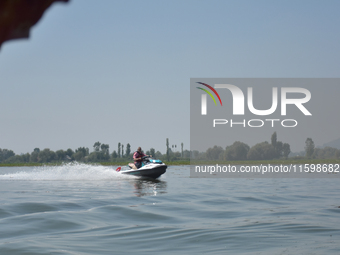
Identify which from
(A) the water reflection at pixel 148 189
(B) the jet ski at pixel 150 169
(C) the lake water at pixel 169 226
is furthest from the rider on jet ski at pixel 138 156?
(C) the lake water at pixel 169 226

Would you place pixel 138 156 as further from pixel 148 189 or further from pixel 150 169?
pixel 148 189

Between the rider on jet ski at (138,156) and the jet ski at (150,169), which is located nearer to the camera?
the rider on jet ski at (138,156)

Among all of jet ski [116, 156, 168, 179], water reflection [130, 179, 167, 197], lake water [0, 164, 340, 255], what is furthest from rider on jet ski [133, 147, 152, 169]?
lake water [0, 164, 340, 255]

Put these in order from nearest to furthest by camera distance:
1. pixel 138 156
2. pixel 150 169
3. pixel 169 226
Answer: pixel 169 226 → pixel 150 169 → pixel 138 156

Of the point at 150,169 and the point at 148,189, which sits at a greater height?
the point at 150,169

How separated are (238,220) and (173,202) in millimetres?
4361

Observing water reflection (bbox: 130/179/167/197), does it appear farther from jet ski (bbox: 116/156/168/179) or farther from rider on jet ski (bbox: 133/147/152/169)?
rider on jet ski (bbox: 133/147/152/169)

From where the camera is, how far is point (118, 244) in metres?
7.70

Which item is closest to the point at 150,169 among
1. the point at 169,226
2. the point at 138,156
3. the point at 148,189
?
the point at 138,156

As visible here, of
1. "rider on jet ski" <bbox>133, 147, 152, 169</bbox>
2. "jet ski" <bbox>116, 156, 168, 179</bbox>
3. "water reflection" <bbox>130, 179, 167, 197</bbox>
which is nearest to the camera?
"water reflection" <bbox>130, 179, 167, 197</bbox>

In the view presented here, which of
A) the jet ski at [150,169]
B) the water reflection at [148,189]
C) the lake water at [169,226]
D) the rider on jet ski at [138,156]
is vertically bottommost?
the water reflection at [148,189]

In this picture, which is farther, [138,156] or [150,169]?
[138,156]

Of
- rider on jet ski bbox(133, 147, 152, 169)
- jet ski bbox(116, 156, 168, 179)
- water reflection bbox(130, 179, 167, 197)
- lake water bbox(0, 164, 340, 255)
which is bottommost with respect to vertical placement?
water reflection bbox(130, 179, 167, 197)

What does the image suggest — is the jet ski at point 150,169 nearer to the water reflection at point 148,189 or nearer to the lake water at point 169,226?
the water reflection at point 148,189
